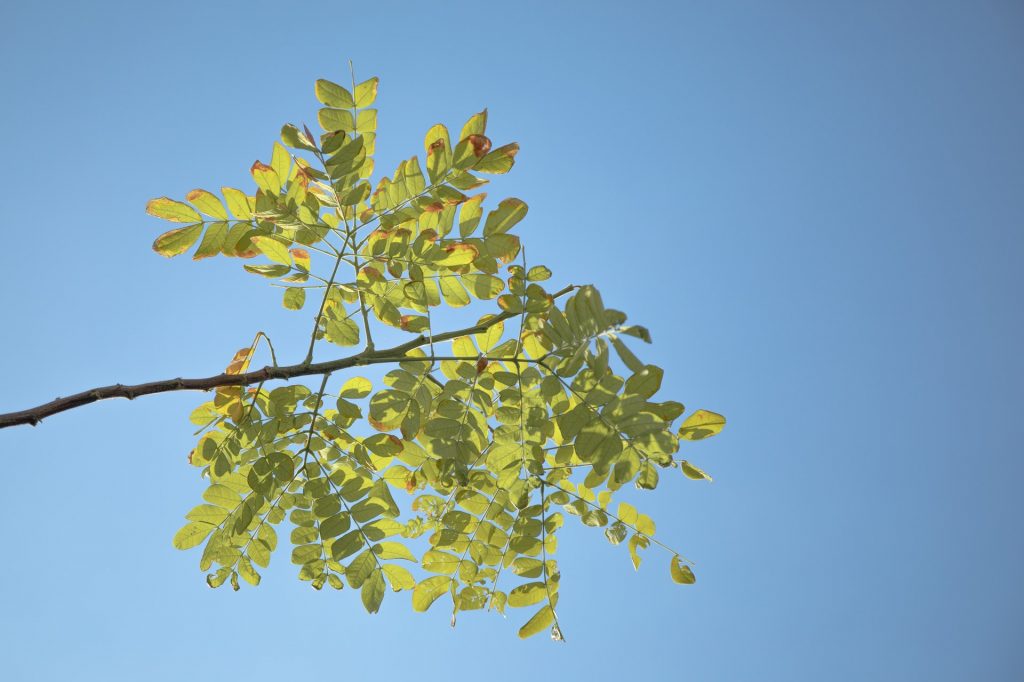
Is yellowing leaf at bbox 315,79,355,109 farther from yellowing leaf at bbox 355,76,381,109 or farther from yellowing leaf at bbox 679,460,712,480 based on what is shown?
yellowing leaf at bbox 679,460,712,480

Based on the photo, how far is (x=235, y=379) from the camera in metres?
1.35

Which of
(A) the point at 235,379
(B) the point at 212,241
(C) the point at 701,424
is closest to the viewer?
(A) the point at 235,379

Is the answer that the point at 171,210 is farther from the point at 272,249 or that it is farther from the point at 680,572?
the point at 680,572

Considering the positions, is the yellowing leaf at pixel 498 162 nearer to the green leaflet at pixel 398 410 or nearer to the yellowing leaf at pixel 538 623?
the green leaflet at pixel 398 410

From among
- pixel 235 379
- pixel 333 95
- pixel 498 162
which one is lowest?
pixel 235 379

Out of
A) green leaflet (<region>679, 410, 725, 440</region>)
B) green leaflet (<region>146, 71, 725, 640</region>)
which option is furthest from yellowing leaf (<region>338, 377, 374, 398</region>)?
green leaflet (<region>679, 410, 725, 440</region>)

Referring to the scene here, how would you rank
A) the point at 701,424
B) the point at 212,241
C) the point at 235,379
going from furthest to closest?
the point at 212,241
the point at 701,424
the point at 235,379

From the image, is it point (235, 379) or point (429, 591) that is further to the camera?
point (429, 591)

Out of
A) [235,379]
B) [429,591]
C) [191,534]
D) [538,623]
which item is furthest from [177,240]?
[538,623]

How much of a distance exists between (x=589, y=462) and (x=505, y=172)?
640mm

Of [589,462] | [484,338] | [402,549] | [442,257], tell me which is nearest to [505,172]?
[442,257]

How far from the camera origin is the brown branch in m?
1.16

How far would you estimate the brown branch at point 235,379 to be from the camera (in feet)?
3.82

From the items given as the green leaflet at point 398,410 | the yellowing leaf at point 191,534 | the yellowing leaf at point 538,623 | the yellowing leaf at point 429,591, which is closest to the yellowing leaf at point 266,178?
the green leaflet at point 398,410
